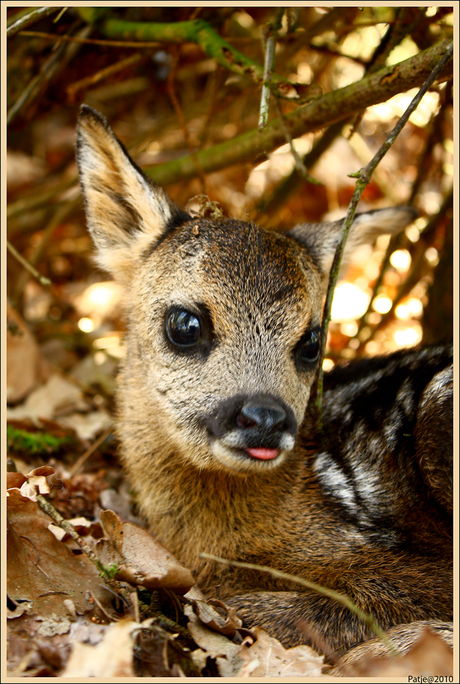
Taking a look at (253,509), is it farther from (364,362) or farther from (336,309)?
(336,309)

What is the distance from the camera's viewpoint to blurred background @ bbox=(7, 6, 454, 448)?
637cm

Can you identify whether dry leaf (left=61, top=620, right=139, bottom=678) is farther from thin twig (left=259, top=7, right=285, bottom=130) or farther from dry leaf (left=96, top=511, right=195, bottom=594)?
thin twig (left=259, top=7, right=285, bottom=130)

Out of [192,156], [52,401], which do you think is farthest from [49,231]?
[192,156]

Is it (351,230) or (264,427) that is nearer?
(264,427)

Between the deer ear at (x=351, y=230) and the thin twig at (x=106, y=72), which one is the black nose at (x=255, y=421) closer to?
the deer ear at (x=351, y=230)

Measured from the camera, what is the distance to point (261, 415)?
3779mm

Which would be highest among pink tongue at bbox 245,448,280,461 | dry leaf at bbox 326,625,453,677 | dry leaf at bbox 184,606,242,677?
pink tongue at bbox 245,448,280,461

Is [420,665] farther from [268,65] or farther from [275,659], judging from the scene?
[268,65]

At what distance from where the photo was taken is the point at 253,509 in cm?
482

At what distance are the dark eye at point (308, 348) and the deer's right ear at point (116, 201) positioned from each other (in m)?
1.53

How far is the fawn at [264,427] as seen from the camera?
4.18 m

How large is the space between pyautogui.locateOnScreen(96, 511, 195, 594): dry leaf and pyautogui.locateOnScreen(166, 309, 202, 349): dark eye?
131 centimetres

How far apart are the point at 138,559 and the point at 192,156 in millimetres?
4296

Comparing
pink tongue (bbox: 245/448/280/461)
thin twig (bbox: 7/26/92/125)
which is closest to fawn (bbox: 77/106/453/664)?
pink tongue (bbox: 245/448/280/461)
